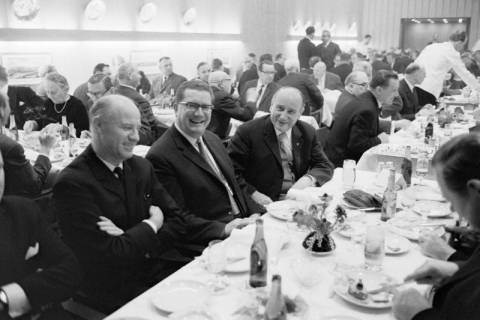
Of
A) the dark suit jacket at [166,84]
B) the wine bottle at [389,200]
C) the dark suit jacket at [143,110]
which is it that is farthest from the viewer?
the dark suit jacket at [166,84]

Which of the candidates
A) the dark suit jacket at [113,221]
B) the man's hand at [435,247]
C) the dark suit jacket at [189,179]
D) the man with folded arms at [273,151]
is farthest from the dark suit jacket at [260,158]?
the man's hand at [435,247]

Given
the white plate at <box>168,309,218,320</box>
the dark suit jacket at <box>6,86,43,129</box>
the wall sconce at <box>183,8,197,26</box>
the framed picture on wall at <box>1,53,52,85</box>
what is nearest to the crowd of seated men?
the white plate at <box>168,309,218,320</box>

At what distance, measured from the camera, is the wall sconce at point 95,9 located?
23.8 ft

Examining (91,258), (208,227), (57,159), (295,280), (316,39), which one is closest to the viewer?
(295,280)

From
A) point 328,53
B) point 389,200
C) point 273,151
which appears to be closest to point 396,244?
point 389,200

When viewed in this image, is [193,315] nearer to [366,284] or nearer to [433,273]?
[366,284]

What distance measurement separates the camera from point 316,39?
1495 centimetres

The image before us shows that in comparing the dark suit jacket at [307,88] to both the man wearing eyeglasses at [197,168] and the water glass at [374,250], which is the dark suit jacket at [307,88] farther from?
the water glass at [374,250]

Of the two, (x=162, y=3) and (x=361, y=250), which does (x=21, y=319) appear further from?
(x=162, y=3)

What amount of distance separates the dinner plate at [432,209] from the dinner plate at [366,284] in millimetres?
843

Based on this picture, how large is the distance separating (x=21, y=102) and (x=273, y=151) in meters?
3.40

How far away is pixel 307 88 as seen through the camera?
20.6 feet

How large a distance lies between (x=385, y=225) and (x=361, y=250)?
1.03 ft

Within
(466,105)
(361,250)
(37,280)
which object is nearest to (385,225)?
(361,250)
